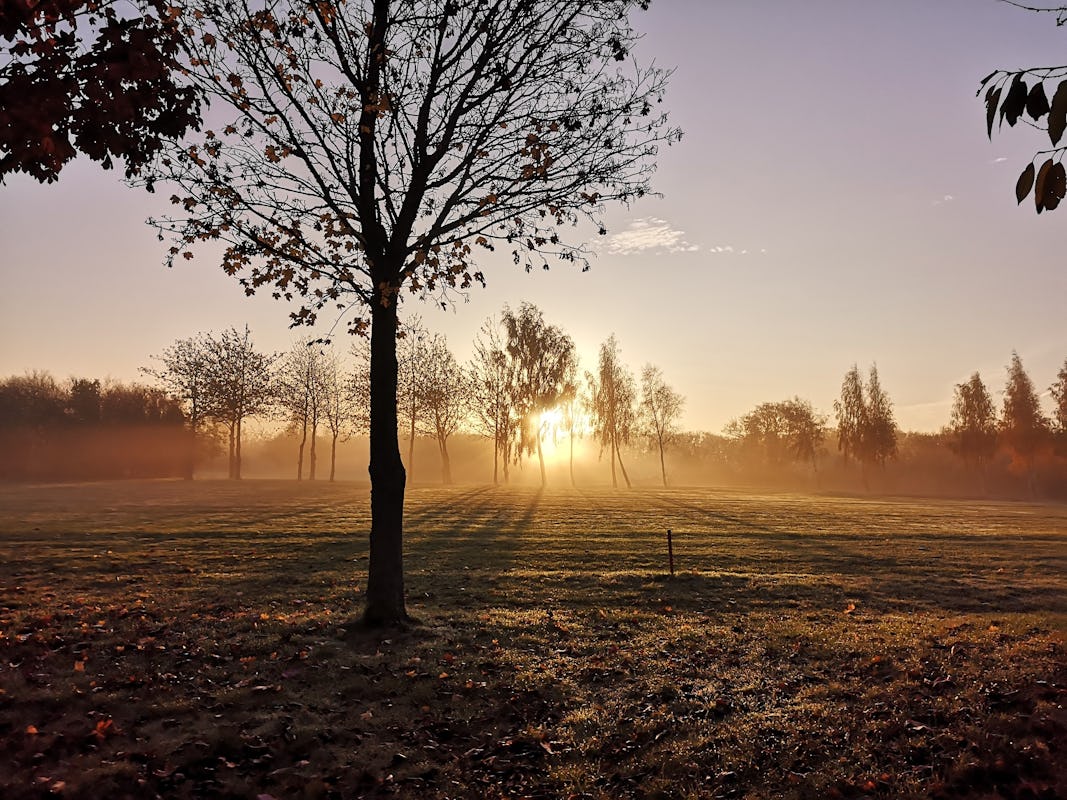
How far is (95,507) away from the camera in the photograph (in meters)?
31.4

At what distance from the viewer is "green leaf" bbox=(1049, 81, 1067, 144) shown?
2330mm

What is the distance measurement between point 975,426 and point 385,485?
288ft

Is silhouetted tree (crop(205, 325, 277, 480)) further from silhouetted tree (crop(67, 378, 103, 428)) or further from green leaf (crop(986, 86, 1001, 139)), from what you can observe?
green leaf (crop(986, 86, 1001, 139))

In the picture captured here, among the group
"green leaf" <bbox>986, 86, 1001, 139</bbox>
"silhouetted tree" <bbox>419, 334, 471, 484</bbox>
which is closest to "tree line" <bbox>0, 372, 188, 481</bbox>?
"silhouetted tree" <bbox>419, 334, 471, 484</bbox>

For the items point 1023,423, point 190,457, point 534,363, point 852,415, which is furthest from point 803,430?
point 190,457

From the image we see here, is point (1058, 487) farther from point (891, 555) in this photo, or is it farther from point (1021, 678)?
point (1021, 678)

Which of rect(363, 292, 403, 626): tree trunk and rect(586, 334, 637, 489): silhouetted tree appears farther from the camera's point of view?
rect(586, 334, 637, 489): silhouetted tree

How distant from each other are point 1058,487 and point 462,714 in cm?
8858

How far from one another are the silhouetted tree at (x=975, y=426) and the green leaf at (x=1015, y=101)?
90.6 m

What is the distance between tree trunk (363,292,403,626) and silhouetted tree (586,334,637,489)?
2310 inches

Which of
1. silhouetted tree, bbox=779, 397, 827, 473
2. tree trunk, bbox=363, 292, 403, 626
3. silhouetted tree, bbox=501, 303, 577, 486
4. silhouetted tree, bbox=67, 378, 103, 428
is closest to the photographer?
tree trunk, bbox=363, 292, 403, 626

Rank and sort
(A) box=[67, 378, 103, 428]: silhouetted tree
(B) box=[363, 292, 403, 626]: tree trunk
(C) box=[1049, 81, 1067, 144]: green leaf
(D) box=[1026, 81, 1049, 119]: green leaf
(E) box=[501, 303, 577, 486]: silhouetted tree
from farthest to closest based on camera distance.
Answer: (A) box=[67, 378, 103, 428]: silhouetted tree < (E) box=[501, 303, 577, 486]: silhouetted tree < (B) box=[363, 292, 403, 626]: tree trunk < (D) box=[1026, 81, 1049, 119]: green leaf < (C) box=[1049, 81, 1067, 144]: green leaf

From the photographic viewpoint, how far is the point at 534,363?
175ft

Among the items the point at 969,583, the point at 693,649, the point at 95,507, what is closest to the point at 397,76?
the point at 693,649
